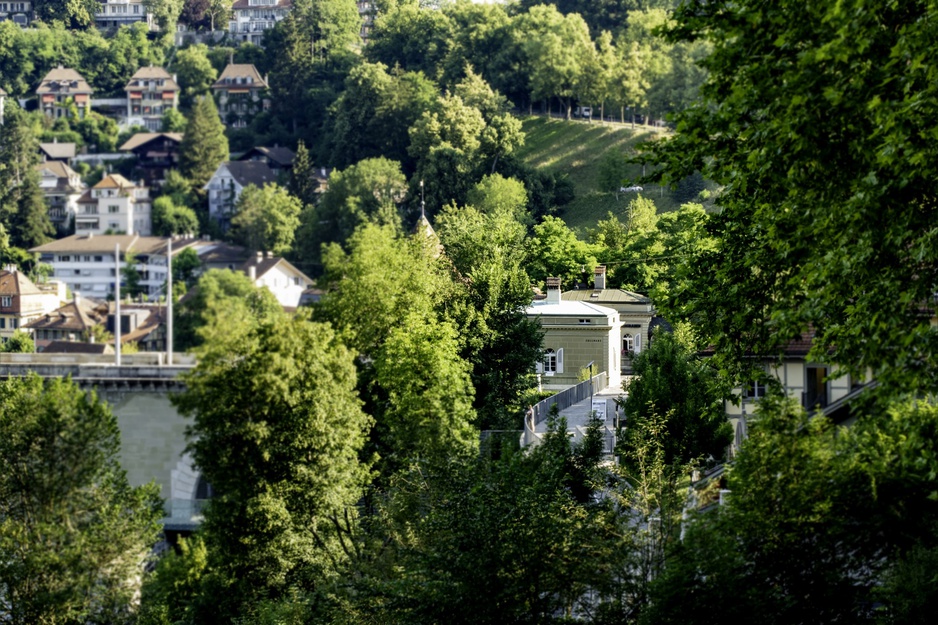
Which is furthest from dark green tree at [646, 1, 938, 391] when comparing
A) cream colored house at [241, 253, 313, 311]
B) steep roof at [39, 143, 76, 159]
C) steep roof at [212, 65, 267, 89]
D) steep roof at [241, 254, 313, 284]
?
steep roof at [212, 65, 267, 89]

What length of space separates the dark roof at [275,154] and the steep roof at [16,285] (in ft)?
92.4

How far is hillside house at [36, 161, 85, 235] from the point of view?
150 meters

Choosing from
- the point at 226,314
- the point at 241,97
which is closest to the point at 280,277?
the point at 226,314

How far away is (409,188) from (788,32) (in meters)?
74.0

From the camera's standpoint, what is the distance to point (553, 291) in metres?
47.2

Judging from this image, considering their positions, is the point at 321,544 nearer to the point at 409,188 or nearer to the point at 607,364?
the point at 607,364

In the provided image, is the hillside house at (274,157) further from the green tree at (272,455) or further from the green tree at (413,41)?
the green tree at (272,455)

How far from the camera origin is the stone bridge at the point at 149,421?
6028 cm

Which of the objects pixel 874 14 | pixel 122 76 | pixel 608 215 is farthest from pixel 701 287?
pixel 122 76

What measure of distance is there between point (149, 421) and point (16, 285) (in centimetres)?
6309

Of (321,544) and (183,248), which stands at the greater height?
(183,248)

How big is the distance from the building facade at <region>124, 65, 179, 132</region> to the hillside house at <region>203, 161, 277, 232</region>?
93.7ft

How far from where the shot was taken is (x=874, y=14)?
12.8 m

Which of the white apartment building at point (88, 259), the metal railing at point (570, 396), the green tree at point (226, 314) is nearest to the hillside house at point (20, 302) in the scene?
the white apartment building at point (88, 259)
